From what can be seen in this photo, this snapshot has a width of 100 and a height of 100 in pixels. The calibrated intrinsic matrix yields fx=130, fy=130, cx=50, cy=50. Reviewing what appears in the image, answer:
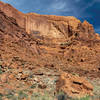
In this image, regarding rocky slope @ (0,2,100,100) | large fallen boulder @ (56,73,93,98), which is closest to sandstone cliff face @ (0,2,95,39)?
rocky slope @ (0,2,100,100)

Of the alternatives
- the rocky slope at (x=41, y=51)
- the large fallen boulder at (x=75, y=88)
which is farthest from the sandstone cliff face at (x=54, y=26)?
the large fallen boulder at (x=75, y=88)

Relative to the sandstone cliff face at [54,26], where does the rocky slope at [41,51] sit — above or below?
below

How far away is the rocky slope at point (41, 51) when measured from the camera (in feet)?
24.5

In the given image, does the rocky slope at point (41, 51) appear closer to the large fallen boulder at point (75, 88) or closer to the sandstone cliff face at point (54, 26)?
the sandstone cliff face at point (54, 26)

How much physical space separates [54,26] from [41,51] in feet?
63.9

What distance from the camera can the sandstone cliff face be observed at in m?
35.3

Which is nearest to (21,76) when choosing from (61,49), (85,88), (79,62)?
(85,88)

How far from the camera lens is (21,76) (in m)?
7.62

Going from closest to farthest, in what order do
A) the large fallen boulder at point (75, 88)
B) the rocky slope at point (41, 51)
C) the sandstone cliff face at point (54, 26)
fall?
the large fallen boulder at point (75, 88)
the rocky slope at point (41, 51)
the sandstone cliff face at point (54, 26)

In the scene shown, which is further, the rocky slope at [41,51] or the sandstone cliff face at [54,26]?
the sandstone cliff face at [54,26]

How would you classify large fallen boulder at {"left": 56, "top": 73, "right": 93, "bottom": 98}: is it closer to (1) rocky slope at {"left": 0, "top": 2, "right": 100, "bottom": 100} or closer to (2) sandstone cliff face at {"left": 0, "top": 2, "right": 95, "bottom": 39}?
(1) rocky slope at {"left": 0, "top": 2, "right": 100, "bottom": 100}

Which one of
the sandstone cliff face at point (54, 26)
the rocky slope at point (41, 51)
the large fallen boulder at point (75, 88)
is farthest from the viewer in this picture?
the sandstone cliff face at point (54, 26)

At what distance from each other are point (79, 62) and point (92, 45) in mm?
9564

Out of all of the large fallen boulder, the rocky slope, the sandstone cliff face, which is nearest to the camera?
the large fallen boulder
